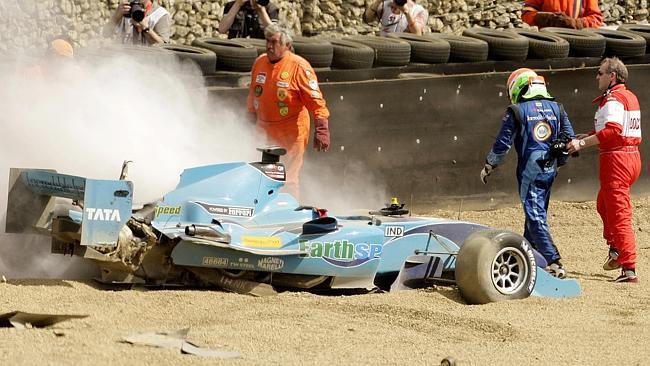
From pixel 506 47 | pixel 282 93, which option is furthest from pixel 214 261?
pixel 506 47

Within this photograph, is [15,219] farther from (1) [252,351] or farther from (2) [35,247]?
(1) [252,351]

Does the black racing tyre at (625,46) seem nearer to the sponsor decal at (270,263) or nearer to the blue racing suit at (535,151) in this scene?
the blue racing suit at (535,151)

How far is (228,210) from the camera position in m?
9.28

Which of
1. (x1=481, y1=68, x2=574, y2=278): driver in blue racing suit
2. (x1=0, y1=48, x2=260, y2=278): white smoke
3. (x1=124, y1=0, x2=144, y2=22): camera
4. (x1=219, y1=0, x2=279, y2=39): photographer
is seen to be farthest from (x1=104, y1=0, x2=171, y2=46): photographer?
(x1=481, y1=68, x2=574, y2=278): driver in blue racing suit

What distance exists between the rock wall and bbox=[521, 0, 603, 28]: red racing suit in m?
2.87

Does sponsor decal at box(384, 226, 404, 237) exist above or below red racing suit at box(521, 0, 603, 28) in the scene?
below

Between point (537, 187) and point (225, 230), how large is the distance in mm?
3274

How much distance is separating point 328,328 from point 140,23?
6183 millimetres

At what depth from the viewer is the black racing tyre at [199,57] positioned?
12391 millimetres

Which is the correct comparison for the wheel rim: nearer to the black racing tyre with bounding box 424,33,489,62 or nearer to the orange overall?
the orange overall

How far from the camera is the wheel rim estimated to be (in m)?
9.64

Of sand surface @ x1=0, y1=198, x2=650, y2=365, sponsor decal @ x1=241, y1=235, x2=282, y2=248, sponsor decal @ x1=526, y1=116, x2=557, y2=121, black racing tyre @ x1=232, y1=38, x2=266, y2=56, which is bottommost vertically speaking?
sand surface @ x1=0, y1=198, x2=650, y2=365

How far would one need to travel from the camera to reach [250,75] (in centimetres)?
1288

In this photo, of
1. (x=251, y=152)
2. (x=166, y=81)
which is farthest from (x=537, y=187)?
(x=166, y=81)
